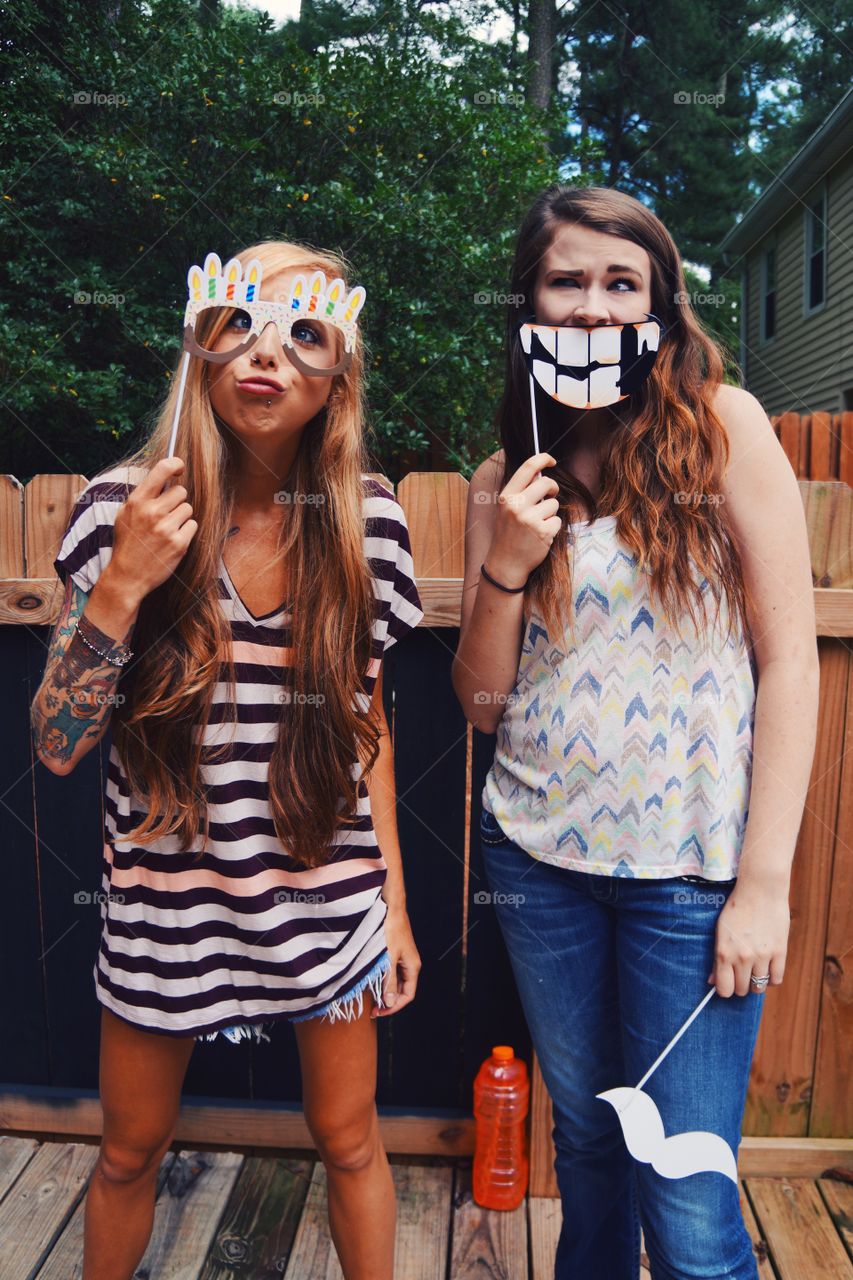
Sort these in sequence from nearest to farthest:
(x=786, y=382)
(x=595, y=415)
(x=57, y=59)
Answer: (x=595, y=415), (x=57, y=59), (x=786, y=382)

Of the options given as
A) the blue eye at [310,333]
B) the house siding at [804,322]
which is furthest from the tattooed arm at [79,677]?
the house siding at [804,322]

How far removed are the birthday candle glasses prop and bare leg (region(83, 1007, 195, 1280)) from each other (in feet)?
3.13

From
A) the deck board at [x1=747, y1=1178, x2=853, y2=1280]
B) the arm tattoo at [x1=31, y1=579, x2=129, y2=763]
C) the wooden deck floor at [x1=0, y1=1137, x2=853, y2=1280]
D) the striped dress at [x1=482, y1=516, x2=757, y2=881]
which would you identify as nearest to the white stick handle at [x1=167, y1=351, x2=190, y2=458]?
the arm tattoo at [x1=31, y1=579, x2=129, y2=763]

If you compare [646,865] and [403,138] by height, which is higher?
[403,138]

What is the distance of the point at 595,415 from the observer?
158 cm

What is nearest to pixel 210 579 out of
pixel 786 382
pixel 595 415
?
pixel 595 415

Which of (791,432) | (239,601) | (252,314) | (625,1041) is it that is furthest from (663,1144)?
(791,432)

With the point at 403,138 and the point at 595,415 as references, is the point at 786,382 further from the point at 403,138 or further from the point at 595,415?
the point at 595,415

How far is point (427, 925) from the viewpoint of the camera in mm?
2367

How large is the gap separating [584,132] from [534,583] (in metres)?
17.5

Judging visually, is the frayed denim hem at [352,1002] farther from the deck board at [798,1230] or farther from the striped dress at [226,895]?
the deck board at [798,1230]

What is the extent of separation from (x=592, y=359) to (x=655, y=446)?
0.54 ft

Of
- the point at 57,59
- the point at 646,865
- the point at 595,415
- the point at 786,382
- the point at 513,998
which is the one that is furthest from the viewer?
the point at 786,382

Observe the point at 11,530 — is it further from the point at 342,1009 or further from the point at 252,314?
the point at 342,1009
